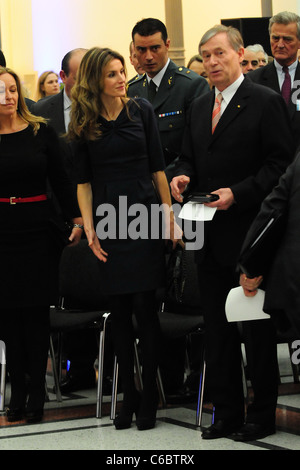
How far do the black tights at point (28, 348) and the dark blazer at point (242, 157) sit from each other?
1.05 m

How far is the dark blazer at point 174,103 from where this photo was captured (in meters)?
5.14

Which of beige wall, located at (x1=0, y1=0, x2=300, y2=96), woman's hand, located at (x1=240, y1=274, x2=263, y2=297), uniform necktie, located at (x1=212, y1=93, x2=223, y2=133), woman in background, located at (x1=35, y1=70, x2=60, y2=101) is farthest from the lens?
beige wall, located at (x1=0, y1=0, x2=300, y2=96)

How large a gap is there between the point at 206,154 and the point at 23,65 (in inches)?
616

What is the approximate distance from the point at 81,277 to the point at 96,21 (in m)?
13.0

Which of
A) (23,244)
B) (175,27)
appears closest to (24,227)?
(23,244)

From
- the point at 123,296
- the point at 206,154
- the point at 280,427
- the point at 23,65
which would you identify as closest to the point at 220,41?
the point at 206,154

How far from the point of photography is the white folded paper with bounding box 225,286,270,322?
3.69 m

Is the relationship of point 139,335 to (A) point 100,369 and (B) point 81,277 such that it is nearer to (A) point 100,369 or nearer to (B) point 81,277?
(A) point 100,369

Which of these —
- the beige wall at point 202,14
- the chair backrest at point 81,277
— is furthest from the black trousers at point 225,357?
the beige wall at point 202,14

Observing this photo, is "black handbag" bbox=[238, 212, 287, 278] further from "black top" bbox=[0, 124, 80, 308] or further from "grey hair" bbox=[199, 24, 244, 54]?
"black top" bbox=[0, 124, 80, 308]

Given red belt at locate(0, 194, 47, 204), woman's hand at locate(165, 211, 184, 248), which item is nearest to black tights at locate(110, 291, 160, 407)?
woman's hand at locate(165, 211, 184, 248)

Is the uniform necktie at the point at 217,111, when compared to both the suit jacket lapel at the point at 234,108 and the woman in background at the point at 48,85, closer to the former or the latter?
the suit jacket lapel at the point at 234,108

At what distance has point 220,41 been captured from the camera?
4051mm

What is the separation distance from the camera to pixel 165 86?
5.21 meters
